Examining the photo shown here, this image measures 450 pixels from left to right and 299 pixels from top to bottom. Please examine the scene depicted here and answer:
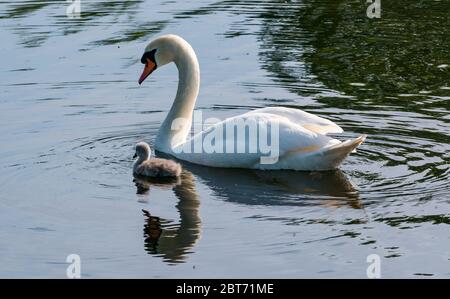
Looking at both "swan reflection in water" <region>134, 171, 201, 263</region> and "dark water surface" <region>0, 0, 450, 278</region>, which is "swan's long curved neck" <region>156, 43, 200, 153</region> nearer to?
"dark water surface" <region>0, 0, 450, 278</region>

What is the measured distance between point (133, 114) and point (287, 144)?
2983 mm

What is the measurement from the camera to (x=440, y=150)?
1177 centimetres

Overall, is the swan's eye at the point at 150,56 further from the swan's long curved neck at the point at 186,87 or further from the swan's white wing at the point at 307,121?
the swan's white wing at the point at 307,121

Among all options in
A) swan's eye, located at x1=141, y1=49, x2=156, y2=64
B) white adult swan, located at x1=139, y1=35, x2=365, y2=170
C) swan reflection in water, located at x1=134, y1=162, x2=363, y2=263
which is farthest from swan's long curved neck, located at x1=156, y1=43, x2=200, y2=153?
swan reflection in water, located at x1=134, y1=162, x2=363, y2=263

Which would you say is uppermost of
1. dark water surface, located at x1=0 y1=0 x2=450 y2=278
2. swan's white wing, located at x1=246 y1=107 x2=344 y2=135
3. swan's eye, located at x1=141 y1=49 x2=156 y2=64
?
swan's eye, located at x1=141 y1=49 x2=156 y2=64

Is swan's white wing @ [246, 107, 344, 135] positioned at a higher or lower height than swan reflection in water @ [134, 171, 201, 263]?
higher

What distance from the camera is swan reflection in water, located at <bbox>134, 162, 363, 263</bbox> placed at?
9320mm

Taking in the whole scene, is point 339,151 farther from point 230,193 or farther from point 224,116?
point 224,116

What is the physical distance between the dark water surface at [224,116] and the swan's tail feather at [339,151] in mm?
127

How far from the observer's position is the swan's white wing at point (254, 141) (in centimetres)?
1116

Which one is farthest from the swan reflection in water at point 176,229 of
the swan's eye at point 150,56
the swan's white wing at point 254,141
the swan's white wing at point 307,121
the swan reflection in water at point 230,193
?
the swan's eye at point 150,56

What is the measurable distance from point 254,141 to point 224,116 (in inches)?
87.3

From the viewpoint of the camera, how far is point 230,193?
10.6 metres

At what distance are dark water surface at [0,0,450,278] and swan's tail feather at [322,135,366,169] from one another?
0.42ft
